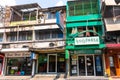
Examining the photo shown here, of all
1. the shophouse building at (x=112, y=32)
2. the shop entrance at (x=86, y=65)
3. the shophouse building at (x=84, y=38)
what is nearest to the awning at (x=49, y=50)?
the shophouse building at (x=84, y=38)

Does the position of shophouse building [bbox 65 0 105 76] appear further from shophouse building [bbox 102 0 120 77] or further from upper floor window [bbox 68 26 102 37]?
shophouse building [bbox 102 0 120 77]

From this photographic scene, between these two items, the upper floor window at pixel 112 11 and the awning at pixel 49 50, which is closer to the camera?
the upper floor window at pixel 112 11

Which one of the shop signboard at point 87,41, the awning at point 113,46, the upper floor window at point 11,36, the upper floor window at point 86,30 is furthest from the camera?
the upper floor window at point 11,36

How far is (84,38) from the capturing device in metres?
18.5

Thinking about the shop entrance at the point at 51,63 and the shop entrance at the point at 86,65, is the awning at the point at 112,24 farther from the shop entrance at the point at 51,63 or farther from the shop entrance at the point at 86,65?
the shop entrance at the point at 51,63

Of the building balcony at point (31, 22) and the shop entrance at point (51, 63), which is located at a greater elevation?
the building balcony at point (31, 22)

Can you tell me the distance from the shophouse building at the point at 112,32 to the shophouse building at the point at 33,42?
4786 millimetres

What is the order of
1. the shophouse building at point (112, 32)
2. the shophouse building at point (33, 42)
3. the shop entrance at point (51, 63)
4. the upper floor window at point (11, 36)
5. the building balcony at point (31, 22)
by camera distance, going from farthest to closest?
the upper floor window at point (11, 36) < the building balcony at point (31, 22) < the shophouse building at point (33, 42) < the shop entrance at point (51, 63) < the shophouse building at point (112, 32)

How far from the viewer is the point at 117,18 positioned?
18.8 m

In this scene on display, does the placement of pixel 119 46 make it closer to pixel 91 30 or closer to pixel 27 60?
pixel 91 30

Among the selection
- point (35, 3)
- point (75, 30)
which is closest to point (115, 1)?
point (75, 30)

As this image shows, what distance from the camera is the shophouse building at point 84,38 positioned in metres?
18.4

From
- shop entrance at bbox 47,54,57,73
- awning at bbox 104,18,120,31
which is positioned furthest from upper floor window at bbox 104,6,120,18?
shop entrance at bbox 47,54,57,73

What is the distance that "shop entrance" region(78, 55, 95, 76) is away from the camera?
19.0m
